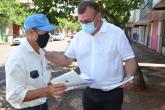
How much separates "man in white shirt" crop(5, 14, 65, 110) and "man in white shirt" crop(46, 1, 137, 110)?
2.87ft

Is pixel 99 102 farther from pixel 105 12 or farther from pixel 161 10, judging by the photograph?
pixel 161 10

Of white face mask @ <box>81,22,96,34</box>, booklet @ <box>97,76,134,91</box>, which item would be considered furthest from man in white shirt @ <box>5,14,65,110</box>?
booklet @ <box>97,76,134,91</box>

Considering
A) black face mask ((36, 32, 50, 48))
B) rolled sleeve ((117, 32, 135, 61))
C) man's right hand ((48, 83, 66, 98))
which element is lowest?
man's right hand ((48, 83, 66, 98))

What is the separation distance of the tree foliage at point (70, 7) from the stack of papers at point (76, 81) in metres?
6.42

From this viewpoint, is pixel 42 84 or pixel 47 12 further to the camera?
pixel 47 12

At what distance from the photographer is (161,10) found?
1419 cm

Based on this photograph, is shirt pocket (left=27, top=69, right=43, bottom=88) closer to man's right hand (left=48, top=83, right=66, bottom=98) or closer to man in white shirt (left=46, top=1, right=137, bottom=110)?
man's right hand (left=48, top=83, right=66, bottom=98)

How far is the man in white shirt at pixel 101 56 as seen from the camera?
457 cm

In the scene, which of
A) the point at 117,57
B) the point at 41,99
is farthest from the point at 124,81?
the point at 41,99

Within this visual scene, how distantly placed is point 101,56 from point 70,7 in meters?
7.10

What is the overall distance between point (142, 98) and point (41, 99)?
22.0ft

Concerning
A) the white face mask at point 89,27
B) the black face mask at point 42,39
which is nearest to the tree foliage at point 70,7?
the white face mask at point 89,27

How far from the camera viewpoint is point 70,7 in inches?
456

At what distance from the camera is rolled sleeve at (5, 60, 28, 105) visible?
139 inches
